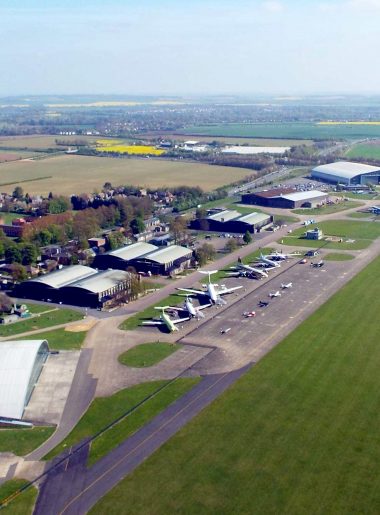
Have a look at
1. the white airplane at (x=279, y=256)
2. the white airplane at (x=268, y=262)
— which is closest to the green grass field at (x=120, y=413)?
the white airplane at (x=268, y=262)

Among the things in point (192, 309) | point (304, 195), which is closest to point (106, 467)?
point (192, 309)

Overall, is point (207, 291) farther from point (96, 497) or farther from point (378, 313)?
point (96, 497)

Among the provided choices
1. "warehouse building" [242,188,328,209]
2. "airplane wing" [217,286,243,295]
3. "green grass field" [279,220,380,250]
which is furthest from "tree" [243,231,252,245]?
"warehouse building" [242,188,328,209]

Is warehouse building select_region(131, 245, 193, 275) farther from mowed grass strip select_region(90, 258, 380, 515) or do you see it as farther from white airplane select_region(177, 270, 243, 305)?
mowed grass strip select_region(90, 258, 380, 515)

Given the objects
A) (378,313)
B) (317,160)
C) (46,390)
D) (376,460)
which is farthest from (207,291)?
(317,160)

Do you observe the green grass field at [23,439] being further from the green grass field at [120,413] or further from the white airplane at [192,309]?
the white airplane at [192,309]

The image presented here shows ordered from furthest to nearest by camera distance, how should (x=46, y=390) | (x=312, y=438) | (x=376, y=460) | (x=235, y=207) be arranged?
(x=235, y=207) → (x=46, y=390) → (x=312, y=438) → (x=376, y=460)
